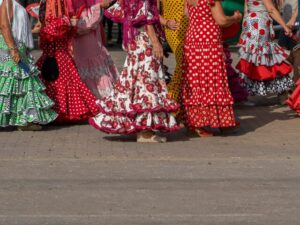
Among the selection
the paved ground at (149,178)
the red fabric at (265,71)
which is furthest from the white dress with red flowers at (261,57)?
the paved ground at (149,178)

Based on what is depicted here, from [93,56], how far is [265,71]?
230cm

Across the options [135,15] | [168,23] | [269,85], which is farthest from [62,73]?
[269,85]

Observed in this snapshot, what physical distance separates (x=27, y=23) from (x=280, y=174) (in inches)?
145

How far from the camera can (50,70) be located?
12.9 m

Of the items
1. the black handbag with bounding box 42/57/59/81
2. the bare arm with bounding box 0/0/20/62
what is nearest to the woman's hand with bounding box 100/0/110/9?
the black handbag with bounding box 42/57/59/81

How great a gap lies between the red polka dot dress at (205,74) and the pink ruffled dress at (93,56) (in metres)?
1.73

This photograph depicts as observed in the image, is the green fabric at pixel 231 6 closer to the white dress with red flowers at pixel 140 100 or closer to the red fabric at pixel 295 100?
the red fabric at pixel 295 100

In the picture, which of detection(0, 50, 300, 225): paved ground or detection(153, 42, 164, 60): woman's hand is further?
detection(153, 42, 164, 60): woman's hand

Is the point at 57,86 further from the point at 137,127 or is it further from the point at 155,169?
the point at 155,169

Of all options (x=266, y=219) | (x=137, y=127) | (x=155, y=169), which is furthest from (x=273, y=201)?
(x=137, y=127)

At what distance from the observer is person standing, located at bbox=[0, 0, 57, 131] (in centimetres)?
1209

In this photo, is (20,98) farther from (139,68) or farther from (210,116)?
(210,116)

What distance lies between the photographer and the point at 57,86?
12.9 meters

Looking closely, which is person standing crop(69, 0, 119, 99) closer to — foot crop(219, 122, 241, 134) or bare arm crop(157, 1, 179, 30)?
bare arm crop(157, 1, 179, 30)
